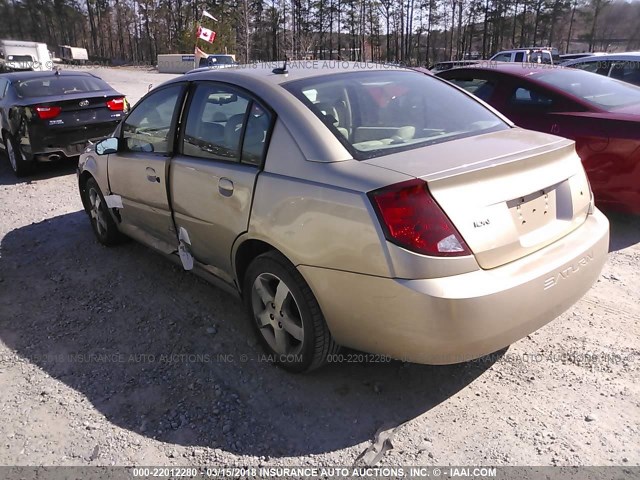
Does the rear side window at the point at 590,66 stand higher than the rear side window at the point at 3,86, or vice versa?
the rear side window at the point at 590,66

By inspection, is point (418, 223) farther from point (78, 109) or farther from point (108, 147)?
point (78, 109)

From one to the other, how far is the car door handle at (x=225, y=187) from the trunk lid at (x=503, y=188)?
904mm

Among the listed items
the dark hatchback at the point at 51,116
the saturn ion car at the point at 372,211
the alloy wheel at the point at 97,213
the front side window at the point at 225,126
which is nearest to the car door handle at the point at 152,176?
the saturn ion car at the point at 372,211

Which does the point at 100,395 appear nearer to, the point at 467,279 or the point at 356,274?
the point at 356,274

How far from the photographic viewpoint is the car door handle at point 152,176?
12.0ft

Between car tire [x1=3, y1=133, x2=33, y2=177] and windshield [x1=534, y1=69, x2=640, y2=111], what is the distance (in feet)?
23.7

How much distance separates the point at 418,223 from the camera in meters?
2.17

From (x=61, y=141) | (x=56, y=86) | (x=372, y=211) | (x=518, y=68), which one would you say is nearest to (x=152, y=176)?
(x=372, y=211)

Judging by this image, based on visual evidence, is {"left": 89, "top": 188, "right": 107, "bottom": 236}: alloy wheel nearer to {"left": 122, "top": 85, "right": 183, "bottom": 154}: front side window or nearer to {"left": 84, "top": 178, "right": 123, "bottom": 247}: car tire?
{"left": 84, "top": 178, "right": 123, "bottom": 247}: car tire

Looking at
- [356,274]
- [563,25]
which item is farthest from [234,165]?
[563,25]

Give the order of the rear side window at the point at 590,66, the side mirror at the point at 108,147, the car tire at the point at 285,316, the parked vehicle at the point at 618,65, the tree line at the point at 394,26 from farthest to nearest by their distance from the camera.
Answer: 1. the tree line at the point at 394,26
2. the rear side window at the point at 590,66
3. the parked vehicle at the point at 618,65
4. the side mirror at the point at 108,147
5. the car tire at the point at 285,316

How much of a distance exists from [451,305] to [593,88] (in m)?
4.18

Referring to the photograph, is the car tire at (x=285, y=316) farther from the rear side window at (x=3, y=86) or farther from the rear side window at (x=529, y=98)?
the rear side window at (x=3, y=86)

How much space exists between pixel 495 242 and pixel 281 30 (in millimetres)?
67999
